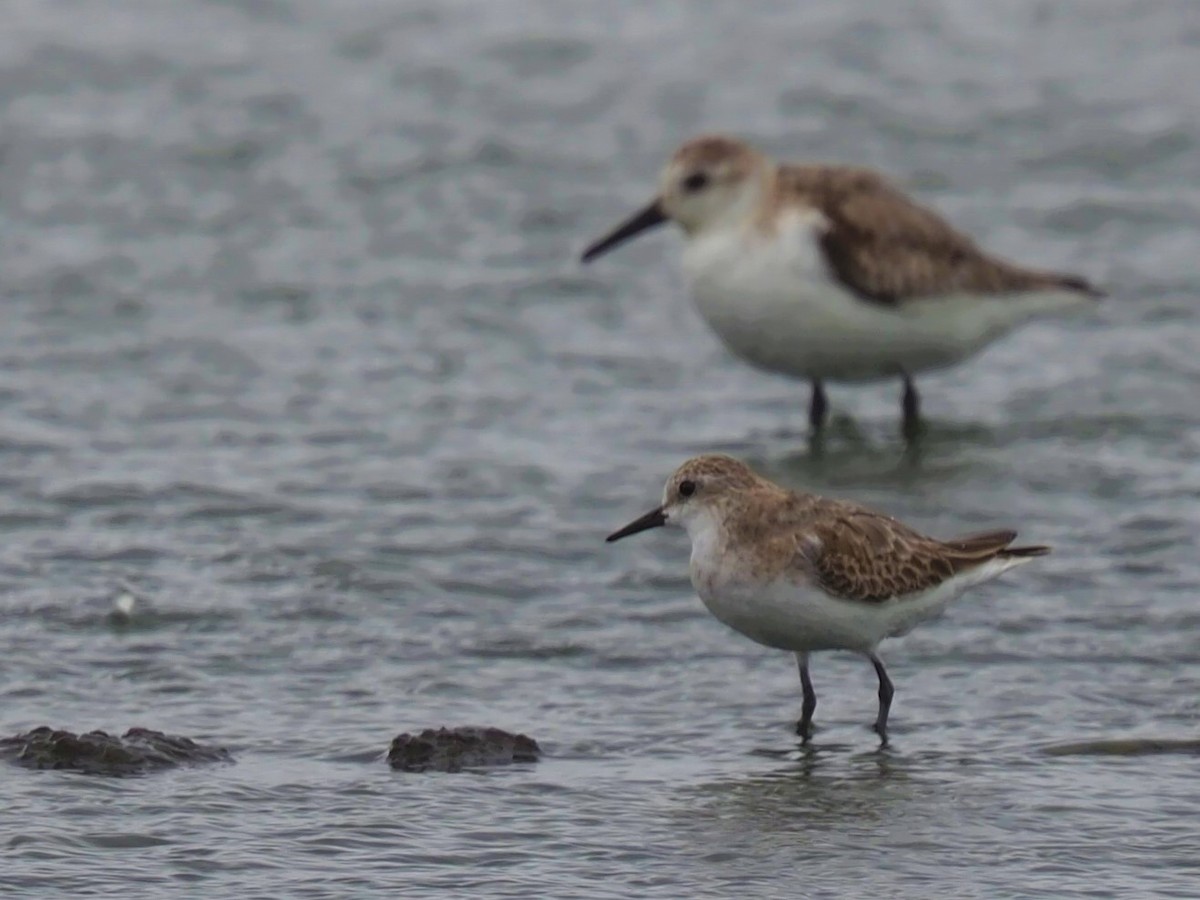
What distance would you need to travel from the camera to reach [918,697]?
8.07m

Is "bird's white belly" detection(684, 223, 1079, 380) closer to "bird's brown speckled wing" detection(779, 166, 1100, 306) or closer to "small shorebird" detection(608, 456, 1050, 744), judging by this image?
"bird's brown speckled wing" detection(779, 166, 1100, 306)

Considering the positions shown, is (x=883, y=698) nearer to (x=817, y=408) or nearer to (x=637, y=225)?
(x=817, y=408)

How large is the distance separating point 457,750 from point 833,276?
5.10m

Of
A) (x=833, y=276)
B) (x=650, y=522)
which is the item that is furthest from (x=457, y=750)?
(x=833, y=276)

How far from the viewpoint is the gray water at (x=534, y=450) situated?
6707 mm

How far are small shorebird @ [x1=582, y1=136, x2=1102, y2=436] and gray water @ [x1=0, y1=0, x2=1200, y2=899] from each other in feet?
1.33

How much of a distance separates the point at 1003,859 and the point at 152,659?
127 inches

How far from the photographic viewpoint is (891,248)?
1187 centimetres

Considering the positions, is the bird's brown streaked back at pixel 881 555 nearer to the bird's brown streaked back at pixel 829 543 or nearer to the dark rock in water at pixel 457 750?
the bird's brown streaked back at pixel 829 543

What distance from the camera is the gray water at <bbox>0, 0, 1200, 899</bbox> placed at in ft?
22.0

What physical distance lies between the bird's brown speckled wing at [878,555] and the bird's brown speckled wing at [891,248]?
3.71m

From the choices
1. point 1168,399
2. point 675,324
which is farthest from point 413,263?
point 1168,399

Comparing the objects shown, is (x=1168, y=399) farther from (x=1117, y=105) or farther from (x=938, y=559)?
(x=1117, y=105)

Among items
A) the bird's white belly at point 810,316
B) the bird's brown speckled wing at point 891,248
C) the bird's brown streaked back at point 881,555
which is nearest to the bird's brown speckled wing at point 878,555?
the bird's brown streaked back at point 881,555
